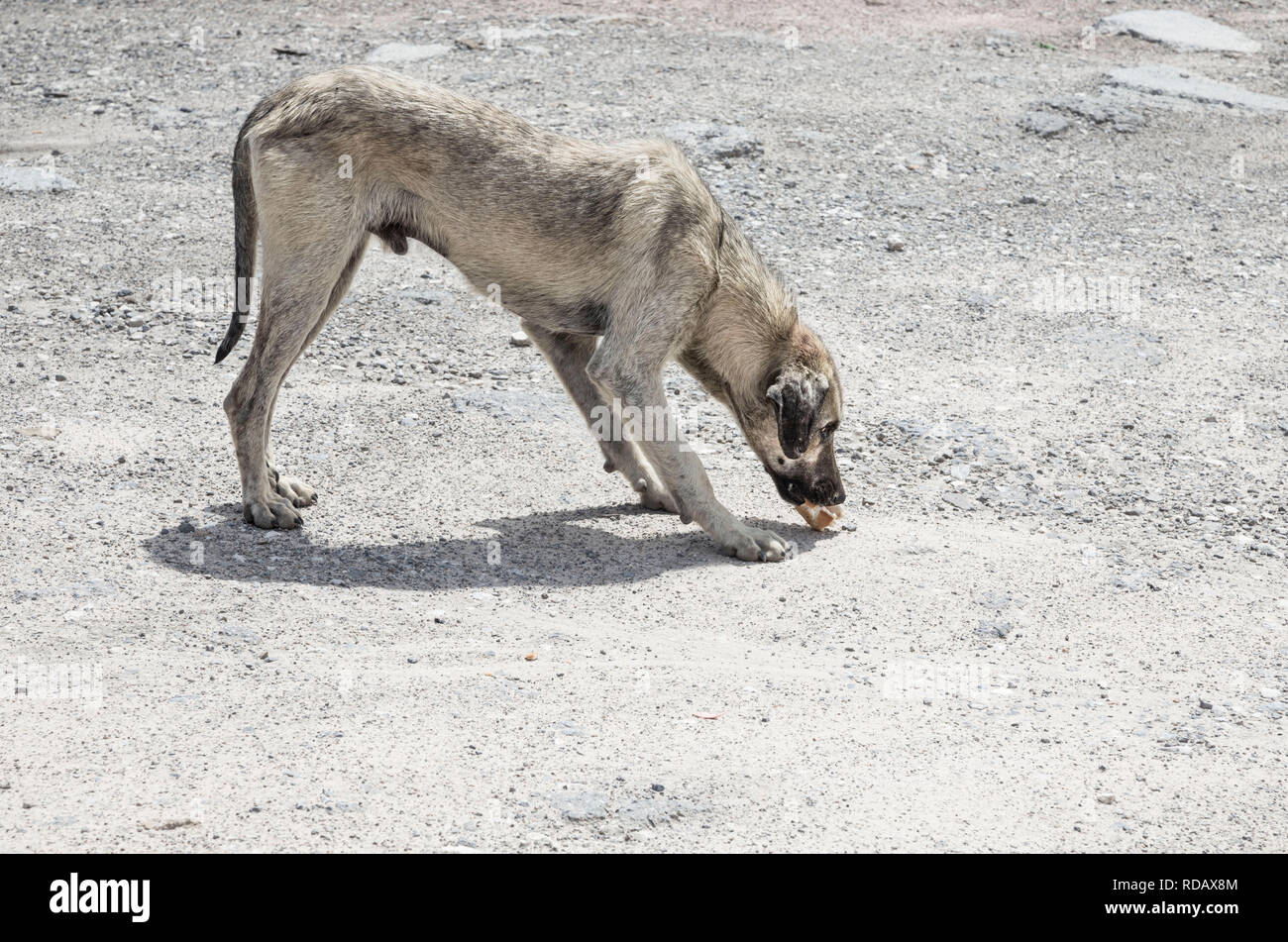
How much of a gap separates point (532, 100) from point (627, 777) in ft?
29.5

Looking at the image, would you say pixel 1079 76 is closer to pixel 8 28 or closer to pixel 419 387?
pixel 419 387

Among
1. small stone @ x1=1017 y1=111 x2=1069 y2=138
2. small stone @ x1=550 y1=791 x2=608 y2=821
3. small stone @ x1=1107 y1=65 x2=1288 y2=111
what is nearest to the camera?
small stone @ x1=550 y1=791 x2=608 y2=821

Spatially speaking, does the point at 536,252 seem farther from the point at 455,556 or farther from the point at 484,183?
the point at 455,556

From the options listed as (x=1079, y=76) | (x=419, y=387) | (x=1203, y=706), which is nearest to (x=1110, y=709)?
(x=1203, y=706)

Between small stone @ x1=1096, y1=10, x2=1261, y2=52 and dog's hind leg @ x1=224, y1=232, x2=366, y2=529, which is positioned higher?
small stone @ x1=1096, y1=10, x2=1261, y2=52

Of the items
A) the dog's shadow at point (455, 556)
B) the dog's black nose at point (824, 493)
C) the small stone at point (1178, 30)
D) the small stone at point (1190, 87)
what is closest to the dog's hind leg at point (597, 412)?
the dog's shadow at point (455, 556)

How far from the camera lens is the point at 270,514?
6.49 m

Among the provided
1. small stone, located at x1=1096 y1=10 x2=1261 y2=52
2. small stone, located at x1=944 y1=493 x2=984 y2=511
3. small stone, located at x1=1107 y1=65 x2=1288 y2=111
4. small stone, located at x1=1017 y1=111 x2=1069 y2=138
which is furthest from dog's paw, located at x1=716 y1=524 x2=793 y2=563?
small stone, located at x1=1096 y1=10 x2=1261 y2=52

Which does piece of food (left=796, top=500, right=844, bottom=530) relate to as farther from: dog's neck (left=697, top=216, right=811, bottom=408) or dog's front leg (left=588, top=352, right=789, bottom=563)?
dog's neck (left=697, top=216, right=811, bottom=408)

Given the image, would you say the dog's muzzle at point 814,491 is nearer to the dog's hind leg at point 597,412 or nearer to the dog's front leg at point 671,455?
the dog's front leg at point 671,455

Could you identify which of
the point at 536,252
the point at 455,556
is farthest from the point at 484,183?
the point at 455,556

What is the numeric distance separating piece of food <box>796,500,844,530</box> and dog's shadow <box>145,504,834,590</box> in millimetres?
56

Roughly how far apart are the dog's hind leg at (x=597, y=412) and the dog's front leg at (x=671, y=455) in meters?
0.56

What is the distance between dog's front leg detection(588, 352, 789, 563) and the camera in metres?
6.45
